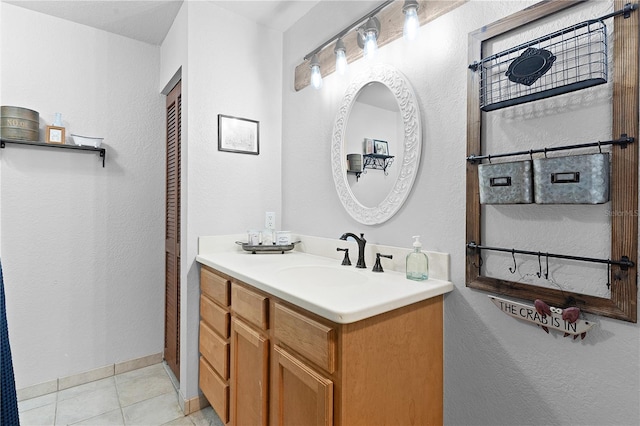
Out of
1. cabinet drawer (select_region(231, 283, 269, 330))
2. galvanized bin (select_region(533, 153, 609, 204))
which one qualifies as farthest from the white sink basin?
galvanized bin (select_region(533, 153, 609, 204))

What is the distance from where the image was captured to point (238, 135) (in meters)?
2.23

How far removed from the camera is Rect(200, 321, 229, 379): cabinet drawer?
1694mm

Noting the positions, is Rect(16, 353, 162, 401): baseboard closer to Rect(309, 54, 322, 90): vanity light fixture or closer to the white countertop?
the white countertop

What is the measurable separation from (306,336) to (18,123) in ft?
7.51

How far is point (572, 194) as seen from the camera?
0.98 metres

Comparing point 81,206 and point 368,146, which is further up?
point 368,146

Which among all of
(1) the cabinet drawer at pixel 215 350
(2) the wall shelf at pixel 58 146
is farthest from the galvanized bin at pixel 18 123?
(1) the cabinet drawer at pixel 215 350

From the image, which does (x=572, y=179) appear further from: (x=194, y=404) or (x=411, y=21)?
(x=194, y=404)

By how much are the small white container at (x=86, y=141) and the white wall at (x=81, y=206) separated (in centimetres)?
10

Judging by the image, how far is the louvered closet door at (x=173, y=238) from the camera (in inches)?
92.7

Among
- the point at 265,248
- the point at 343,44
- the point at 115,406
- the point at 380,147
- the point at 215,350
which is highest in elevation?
the point at 343,44

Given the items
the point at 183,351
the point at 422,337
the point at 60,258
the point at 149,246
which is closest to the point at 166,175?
the point at 149,246

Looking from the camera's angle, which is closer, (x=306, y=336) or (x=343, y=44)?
(x=306, y=336)

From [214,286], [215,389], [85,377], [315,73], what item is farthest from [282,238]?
[85,377]
